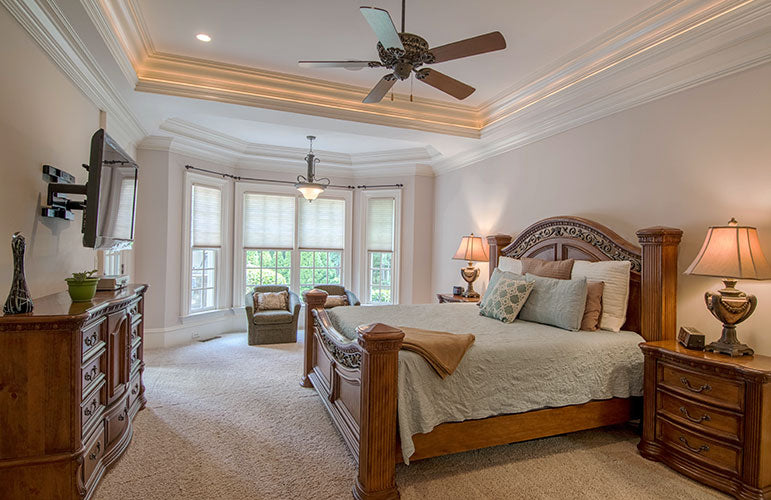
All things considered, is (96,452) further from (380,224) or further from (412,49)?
(380,224)

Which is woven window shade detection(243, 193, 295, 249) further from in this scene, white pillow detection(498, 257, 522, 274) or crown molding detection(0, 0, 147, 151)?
white pillow detection(498, 257, 522, 274)

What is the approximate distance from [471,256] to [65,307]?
12.6 ft

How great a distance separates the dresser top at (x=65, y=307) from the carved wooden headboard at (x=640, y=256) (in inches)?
137

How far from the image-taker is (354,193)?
6.76 m

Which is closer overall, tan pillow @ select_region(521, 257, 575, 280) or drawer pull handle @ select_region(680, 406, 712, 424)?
drawer pull handle @ select_region(680, 406, 712, 424)

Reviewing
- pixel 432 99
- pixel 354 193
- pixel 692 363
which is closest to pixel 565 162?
pixel 432 99

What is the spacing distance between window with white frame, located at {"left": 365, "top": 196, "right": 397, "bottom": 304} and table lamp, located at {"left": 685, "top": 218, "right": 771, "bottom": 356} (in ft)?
14.8

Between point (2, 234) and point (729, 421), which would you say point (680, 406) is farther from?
point (2, 234)

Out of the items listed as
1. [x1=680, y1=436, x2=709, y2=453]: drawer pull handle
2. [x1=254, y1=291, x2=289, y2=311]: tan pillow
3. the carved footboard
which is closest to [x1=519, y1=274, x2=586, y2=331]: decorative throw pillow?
[x1=680, y1=436, x2=709, y2=453]: drawer pull handle

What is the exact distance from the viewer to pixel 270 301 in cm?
575

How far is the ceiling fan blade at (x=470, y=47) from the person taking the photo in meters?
2.16

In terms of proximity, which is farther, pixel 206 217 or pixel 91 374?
pixel 206 217

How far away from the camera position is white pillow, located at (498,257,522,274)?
157 inches

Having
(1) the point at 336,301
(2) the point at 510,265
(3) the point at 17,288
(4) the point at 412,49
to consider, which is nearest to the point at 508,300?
(2) the point at 510,265
